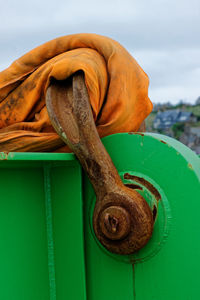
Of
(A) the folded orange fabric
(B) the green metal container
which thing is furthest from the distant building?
(B) the green metal container

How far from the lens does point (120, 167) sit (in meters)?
1.44

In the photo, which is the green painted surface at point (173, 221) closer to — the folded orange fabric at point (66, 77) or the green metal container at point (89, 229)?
the green metal container at point (89, 229)

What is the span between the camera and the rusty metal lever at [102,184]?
131cm

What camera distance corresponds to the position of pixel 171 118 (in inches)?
1480

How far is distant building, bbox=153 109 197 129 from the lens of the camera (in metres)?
35.9

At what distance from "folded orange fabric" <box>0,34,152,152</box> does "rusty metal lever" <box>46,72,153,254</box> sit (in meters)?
0.08

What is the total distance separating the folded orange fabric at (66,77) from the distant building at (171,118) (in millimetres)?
33954

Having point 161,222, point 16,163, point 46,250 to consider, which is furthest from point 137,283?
point 16,163

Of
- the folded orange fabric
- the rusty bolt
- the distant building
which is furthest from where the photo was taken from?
the distant building

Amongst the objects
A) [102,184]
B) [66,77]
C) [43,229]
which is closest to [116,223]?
[102,184]

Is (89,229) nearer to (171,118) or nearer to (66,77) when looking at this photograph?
(66,77)

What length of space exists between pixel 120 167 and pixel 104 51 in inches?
18.5

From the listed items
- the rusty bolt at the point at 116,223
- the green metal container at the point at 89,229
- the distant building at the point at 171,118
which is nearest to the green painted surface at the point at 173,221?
the green metal container at the point at 89,229

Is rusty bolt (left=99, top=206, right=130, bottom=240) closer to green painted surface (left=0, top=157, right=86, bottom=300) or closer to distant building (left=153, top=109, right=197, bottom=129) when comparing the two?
green painted surface (left=0, top=157, right=86, bottom=300)
